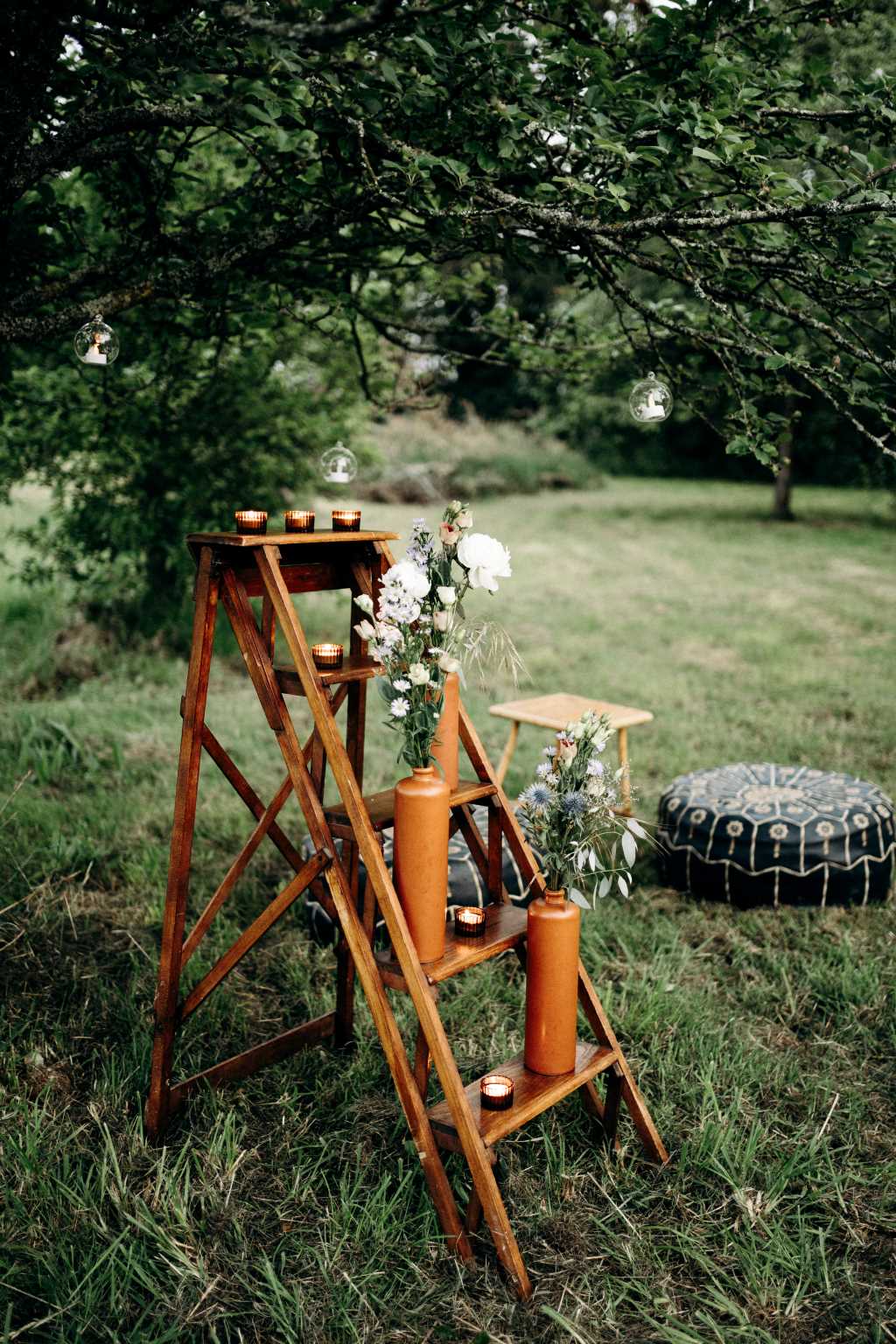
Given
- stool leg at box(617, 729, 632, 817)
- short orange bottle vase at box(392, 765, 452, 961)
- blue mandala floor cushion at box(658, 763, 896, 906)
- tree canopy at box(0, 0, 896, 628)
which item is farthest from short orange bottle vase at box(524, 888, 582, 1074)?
stool leg at box(617, 729, 632, 817)

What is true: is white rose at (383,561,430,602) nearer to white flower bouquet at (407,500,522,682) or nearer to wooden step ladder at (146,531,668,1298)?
white flower bouquet at (407,500,522,682)

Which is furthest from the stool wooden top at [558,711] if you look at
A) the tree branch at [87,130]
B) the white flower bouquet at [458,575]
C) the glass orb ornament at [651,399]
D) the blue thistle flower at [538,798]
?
the tree branch at [87,130]

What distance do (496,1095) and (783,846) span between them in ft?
6.97

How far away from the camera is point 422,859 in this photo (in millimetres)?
2404

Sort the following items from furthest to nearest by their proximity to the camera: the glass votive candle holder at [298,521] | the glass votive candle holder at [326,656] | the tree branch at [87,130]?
the tree branch at [87,130]
the glass votive candle holder at [298,521]
the glass votive candle holder at [326,656]

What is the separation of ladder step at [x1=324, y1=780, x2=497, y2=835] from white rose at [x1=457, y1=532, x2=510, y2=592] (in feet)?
1.81

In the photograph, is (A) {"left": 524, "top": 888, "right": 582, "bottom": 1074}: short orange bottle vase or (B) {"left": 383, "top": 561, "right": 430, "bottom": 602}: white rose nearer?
(B) {"left": 383, "top": 561, "right": 430, "bottom": 602}: white rose

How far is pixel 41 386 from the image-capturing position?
19.4 ft

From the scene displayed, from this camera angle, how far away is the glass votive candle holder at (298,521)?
8.61ft

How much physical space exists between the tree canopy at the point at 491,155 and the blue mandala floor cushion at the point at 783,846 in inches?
63.0

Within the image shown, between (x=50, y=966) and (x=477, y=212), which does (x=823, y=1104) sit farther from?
(x=477, y=212)

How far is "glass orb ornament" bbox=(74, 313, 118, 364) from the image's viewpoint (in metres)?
2.91

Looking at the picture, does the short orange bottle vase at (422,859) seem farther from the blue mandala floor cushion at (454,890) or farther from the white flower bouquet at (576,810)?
the blue mandala floor cushion at (454,890)

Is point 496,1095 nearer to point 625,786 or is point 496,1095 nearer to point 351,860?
point 351,860
